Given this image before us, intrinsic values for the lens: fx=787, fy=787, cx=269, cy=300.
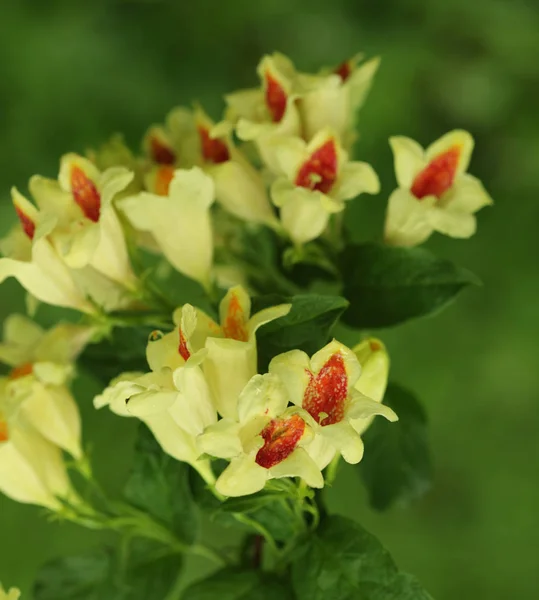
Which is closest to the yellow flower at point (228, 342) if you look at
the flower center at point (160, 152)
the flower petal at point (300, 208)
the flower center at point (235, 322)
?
the flower center at point (235, 322)

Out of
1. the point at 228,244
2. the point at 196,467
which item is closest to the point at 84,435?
the point at 228,244

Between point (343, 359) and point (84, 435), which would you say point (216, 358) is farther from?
point (84, 435)

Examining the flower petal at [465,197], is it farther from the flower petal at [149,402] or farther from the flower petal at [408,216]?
the flower petal at [149,402]

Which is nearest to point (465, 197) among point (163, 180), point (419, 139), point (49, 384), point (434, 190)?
point (434, 190)

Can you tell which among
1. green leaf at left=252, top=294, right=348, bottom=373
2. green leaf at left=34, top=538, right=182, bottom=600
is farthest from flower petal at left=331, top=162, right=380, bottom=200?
green leaf at left=34, top=538, right=182, bottom=600

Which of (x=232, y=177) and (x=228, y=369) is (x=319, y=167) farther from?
(x=228, y=369)

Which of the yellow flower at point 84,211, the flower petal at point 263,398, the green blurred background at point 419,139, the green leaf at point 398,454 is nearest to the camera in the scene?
the flower petal at point 263,398

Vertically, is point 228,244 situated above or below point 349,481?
above
